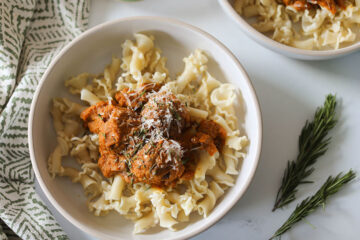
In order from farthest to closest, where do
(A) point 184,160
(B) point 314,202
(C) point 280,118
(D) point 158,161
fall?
(C) point 280,118 < (B) point 314,202 < (A) point 184,160 < (D) point 158,161

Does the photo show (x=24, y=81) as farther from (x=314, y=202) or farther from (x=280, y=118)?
(x=314, y=202)

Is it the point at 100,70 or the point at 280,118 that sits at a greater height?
the point at 100,70

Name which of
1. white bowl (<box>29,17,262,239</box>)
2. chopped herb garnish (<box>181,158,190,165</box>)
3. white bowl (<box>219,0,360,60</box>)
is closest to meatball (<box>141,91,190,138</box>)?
chopped herb garnish (<box>181,158,190,165</box>)

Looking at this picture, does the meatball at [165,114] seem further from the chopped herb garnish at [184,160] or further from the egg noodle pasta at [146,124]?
the chopped herb garnish at [184,160]

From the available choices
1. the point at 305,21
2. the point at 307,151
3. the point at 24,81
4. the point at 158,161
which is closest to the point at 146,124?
the point at 158,161

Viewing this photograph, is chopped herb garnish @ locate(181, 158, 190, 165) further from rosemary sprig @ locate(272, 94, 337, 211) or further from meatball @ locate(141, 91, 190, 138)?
rosemary sprig @ locate(272, 94, 337, 211)

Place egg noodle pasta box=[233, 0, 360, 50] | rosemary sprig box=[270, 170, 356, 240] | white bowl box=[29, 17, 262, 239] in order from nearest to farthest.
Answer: white bowl box=[29, 17, 262, 239] → rosemary sprig box=[270, 170, 356, 240] → egg noodle pasta box=[233, 0, 360, 50]
